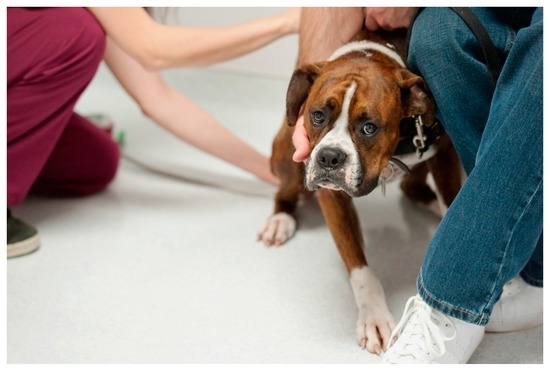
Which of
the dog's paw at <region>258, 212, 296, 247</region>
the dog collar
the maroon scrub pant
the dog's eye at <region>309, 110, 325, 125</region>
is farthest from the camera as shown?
the dog's paw at <region>258, 212, 296, 247</region>

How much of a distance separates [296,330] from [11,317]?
2.00 ft

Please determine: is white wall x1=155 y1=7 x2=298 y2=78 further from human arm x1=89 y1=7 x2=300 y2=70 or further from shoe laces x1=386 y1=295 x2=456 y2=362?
shoe laces x1=386 y1=295 x2=456 y2=362

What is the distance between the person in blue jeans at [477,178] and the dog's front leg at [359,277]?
0.27ft

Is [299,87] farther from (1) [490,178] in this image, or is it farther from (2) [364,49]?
(1) [490,178]

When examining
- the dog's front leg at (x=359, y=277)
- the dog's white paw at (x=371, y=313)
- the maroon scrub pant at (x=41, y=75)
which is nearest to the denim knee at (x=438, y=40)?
the dog's front leg at (x=359, y=277)

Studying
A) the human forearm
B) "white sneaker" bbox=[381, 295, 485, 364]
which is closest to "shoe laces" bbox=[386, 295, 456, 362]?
"white sneaker" bbox=[381, 295, 485, 364]

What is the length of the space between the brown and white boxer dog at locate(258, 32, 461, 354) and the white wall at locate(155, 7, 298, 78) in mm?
540

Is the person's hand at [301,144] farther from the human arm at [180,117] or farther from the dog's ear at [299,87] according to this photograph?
the human arm at [180,117]

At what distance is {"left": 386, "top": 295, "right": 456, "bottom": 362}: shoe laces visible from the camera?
4.61ft

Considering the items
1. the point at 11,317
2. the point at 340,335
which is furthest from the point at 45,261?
the point at 340,335

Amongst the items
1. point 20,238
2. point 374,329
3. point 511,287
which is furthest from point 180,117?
point 511,287

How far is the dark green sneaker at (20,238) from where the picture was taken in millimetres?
1969

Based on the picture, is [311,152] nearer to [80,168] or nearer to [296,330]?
[296,330]

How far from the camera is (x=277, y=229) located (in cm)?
207
